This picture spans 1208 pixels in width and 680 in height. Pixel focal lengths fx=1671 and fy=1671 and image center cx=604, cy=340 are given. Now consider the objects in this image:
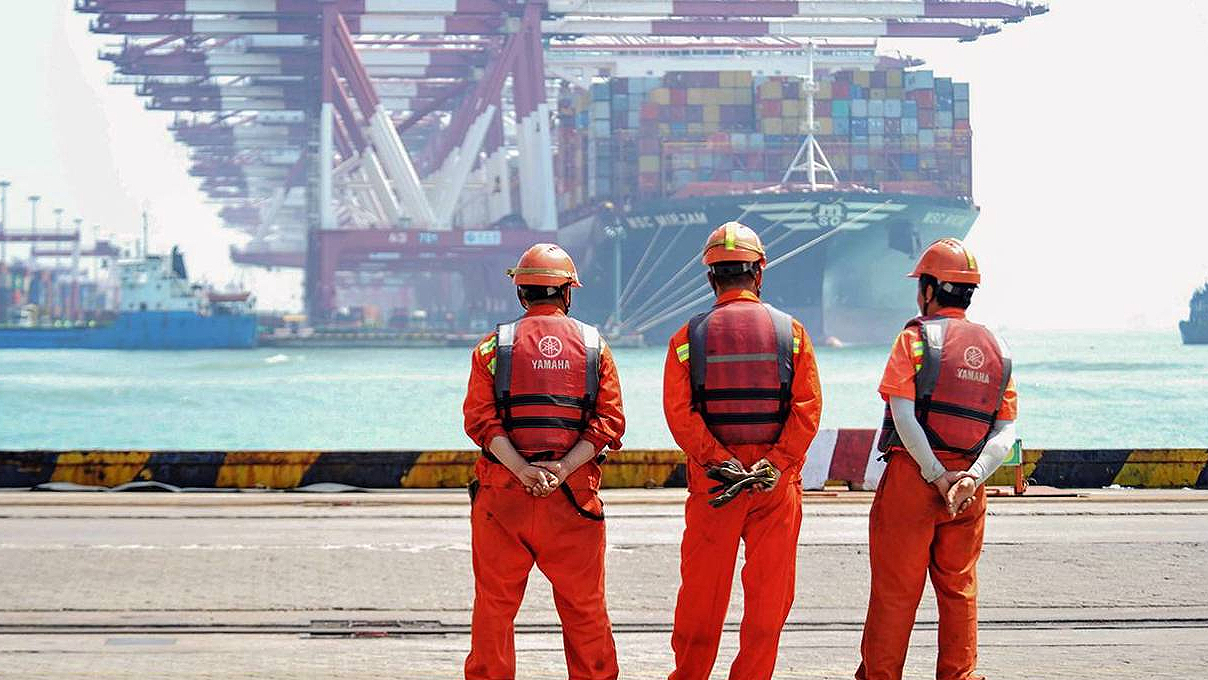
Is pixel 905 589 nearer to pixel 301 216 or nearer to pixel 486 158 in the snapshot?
pixel 486 158

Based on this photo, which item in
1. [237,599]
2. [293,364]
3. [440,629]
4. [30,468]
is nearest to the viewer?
[440,629]

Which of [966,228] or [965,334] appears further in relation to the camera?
[966,228]

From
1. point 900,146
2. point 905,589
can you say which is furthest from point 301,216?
point 905,589

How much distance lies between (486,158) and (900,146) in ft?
115

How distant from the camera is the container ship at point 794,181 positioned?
98.5 m

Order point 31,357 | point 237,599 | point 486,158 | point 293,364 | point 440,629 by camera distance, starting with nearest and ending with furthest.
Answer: point 440,629, point 237,599, point 293,364, point 31,357, point 486,158

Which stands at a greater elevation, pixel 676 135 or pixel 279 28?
pixel 279 28

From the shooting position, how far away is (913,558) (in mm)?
5836

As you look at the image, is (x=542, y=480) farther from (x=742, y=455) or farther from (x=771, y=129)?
(x=771, y=129)

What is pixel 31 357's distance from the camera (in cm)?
11431

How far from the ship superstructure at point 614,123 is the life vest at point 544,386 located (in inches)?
3584

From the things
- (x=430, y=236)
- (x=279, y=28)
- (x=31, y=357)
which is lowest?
(x=31, y=357)

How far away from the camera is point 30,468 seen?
631 inches

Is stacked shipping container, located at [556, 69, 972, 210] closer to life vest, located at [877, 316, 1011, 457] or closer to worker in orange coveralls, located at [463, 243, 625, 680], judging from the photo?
life vest, located at [877, 316, 1011, 457]
